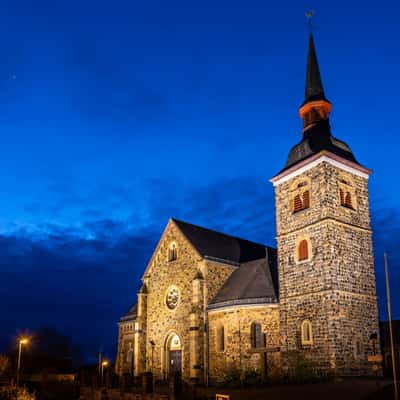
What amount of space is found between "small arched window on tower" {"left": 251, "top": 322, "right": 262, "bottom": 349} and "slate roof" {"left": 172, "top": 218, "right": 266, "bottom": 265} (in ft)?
23.4

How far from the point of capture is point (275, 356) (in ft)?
109

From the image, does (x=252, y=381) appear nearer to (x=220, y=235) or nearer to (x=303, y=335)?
(x=303, y=335)

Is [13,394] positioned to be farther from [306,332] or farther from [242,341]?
[306,332]

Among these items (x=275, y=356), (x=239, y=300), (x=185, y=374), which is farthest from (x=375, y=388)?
(x=185, y=374)

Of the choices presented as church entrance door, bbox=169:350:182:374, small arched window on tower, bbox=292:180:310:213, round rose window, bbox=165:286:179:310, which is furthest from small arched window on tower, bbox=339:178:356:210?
church entrance door, bbox=169:350:182:374

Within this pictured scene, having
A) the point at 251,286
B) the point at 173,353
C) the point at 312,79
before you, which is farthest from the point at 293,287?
the point at 312,79

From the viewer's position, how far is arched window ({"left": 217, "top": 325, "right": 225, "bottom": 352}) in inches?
1422

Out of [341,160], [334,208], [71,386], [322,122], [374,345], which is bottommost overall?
[71,386]

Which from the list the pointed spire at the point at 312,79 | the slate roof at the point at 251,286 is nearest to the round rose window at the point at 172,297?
the slate roof at the point at 251,286

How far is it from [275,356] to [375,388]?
1076cm

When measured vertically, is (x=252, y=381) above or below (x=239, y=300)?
below

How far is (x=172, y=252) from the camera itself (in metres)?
43.2

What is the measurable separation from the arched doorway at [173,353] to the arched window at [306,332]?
38.6 feet

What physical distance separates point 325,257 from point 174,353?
16.1m
